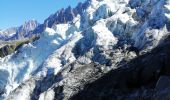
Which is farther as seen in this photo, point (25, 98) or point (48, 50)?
point (48, 50)

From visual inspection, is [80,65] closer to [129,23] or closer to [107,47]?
[107,47]

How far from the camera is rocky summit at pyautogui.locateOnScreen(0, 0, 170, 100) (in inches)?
3073

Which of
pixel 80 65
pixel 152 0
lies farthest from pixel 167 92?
pixel 152 0

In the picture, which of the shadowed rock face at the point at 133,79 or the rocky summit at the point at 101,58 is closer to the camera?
the shadowed rock face at the point at 133,79

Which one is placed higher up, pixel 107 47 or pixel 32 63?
pixel 32 63

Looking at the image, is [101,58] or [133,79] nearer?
[133,79]

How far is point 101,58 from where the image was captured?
97.5 metres

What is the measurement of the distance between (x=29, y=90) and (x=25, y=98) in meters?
2.69

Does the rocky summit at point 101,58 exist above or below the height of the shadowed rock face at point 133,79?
above

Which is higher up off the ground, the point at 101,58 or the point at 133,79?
the point at 101,58

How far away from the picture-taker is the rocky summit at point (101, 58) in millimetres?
78062

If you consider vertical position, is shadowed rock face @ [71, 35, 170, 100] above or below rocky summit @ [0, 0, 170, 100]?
below

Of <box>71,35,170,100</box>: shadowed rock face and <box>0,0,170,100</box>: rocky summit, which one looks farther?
<box>0,0,170,100</box>: rocky summit

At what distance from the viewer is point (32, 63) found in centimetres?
12162
